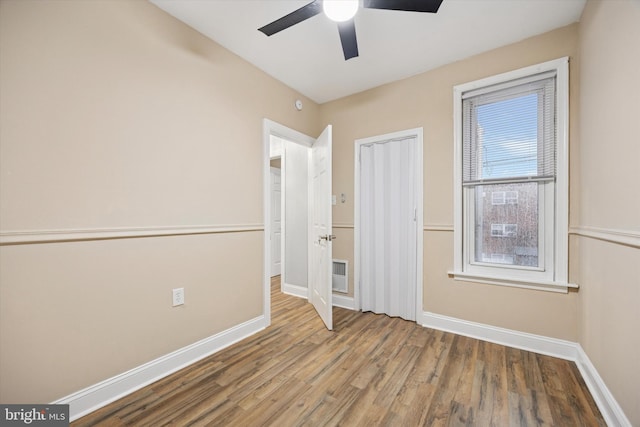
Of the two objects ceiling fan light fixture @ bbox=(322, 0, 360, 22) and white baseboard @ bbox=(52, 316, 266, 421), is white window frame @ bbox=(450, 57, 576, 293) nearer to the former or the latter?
ceiling fan light fixture @ bbox=(322, 0, 360, 22)

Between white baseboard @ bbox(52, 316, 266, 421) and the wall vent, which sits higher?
the wall vent

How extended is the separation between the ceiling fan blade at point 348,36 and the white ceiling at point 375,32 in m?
0.34

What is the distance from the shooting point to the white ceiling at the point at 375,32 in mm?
1808

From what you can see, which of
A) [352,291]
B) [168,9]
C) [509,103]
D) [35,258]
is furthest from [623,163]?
[35,258]

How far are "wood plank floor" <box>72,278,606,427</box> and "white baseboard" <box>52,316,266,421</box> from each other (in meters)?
0.05

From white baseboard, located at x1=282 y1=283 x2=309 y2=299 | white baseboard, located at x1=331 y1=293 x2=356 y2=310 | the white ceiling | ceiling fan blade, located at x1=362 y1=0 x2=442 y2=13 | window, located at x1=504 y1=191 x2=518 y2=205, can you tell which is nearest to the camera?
ceiling fan blade, located at x1=362 y1=0 x2=442 y2=13

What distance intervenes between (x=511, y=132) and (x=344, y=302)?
2457mm

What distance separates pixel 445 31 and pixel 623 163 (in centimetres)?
151

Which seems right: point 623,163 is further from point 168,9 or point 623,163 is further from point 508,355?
point 168,9

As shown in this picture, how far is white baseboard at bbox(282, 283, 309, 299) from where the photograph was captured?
3.57 meters

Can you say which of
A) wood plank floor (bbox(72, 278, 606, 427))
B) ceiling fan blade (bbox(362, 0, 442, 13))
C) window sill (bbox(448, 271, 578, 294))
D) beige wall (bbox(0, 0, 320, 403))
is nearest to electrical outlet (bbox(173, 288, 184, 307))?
beige wall (bbox(0, 0, 320, 403))

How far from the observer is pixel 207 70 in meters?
2.11

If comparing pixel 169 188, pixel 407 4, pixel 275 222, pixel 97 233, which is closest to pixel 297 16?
pixel 407 4

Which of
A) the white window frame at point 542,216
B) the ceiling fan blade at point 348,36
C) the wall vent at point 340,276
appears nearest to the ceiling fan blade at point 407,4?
the ceiling fan blade at point 348,36
